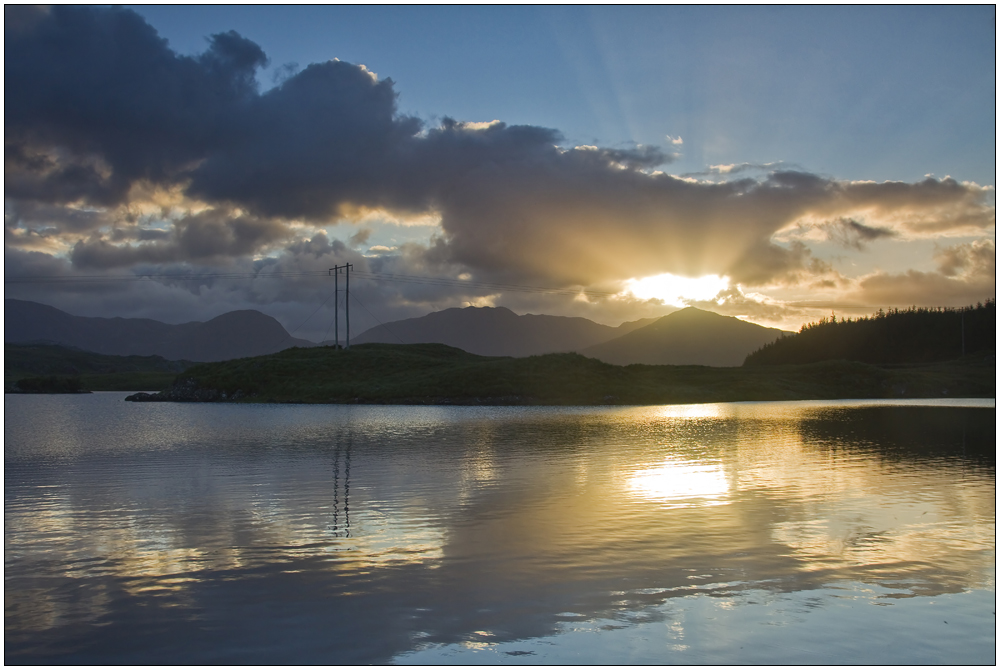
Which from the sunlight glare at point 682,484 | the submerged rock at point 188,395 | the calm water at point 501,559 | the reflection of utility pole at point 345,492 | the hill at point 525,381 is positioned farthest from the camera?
the submerged rock at point 188,395

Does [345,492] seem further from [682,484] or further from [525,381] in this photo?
[525,381]

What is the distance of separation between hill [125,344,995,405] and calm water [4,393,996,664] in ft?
252

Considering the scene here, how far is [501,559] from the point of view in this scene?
17656 millimetres

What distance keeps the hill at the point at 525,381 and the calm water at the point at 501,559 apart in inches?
3028

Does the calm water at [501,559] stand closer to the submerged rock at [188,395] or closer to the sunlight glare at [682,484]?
the sunlight glare at [682,484]

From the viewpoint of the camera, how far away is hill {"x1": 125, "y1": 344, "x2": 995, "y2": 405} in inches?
4545

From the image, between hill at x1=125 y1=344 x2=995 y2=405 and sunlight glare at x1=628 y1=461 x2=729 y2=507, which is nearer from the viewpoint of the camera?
sunlight glare at x1=628 y1=461 x2=729 y2=507

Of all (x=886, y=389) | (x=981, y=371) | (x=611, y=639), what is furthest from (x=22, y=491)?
(x=981, y=371)

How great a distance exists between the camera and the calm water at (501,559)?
12.4 m

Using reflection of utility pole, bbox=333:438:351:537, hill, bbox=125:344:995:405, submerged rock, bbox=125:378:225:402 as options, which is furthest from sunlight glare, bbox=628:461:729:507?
submerged rock, bbox=125:378:225:402

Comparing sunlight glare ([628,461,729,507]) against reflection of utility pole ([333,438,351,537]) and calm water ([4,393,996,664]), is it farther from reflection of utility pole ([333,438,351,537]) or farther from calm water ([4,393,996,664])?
reflection of utility pole ([333,438,351,537])

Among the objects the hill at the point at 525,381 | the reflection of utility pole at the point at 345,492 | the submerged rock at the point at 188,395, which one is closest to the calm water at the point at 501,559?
the reflection of utility pole at the point at 345,492

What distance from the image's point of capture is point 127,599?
48.2 ft

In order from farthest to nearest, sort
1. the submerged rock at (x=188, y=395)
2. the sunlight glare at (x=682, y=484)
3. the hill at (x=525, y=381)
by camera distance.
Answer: the submerged rock at (x=188, y=395)
the hill at (x=525, y=381)
the sunlight glare at (x=682, y=484)
